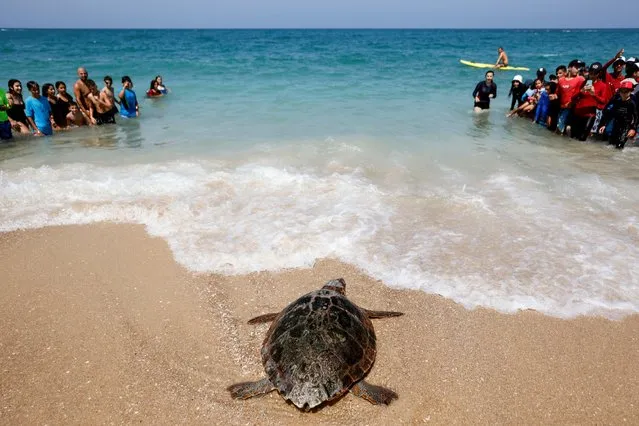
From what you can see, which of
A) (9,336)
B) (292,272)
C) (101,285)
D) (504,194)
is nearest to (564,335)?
(292,272)

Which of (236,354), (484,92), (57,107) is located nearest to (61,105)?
(57,107)

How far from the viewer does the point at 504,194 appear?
6574 mm

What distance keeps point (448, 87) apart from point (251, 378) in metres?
17.9

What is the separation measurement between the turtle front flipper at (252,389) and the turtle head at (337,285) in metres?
1.20

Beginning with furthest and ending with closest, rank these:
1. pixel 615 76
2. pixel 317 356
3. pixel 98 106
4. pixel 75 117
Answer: pixel 98 106, pixel 75 117, pixel 615 76, pixel 317 356

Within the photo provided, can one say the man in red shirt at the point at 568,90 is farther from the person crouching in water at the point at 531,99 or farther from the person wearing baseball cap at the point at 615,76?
the person crouching in water at the point at 531,99

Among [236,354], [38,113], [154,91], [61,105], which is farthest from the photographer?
[154,91]

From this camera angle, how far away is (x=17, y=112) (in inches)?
389

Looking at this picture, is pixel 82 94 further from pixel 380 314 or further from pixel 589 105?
pixel 589 105

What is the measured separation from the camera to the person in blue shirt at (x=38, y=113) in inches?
381

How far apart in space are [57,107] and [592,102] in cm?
1413

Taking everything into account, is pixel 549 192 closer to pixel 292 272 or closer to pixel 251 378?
pixel 292 272

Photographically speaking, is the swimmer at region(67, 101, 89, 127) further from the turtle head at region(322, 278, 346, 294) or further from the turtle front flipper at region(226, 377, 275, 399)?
the turtle front flipper at region(226, 377, 275, 399)

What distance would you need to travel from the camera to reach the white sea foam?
4367mm
